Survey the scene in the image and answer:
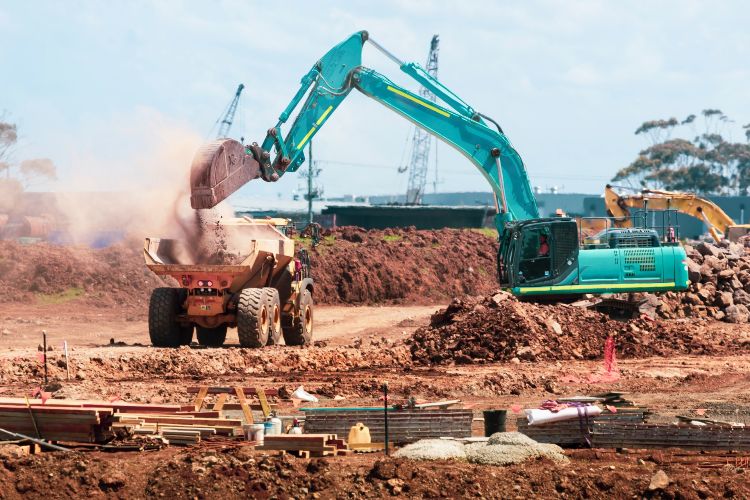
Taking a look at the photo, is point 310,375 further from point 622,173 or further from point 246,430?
point 622,173

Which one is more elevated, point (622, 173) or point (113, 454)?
point (622, 173)

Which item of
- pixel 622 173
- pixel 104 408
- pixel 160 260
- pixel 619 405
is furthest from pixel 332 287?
pixel 622 173

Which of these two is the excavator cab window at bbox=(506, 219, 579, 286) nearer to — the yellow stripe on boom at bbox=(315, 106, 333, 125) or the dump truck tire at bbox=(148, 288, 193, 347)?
the yellow stripe on boom at bbox=(315, 106, 333, 125)

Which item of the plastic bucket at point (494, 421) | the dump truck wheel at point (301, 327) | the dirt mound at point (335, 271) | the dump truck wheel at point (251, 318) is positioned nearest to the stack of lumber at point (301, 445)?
the plastic bucket at point (494, 421)

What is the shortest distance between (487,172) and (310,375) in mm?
7624

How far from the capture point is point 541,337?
21000 millimetres

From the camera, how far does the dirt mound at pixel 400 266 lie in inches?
1527

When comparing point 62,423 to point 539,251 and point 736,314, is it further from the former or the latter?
point 736,314

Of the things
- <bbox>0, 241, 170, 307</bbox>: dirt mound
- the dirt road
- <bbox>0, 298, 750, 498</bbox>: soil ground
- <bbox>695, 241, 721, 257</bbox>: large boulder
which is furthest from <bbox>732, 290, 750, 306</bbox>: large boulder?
<bbox>0, 241, 170, 307</bbox>: dirt mound

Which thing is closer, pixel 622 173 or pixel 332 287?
pixel 332 287

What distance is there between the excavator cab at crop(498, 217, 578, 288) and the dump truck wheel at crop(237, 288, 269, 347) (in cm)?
547

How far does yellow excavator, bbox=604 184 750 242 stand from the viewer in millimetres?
34406

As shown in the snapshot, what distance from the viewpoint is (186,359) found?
19734 millimetres

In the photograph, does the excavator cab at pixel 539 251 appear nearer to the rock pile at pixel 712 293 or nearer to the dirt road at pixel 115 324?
the rock pile at pixel 712 293
